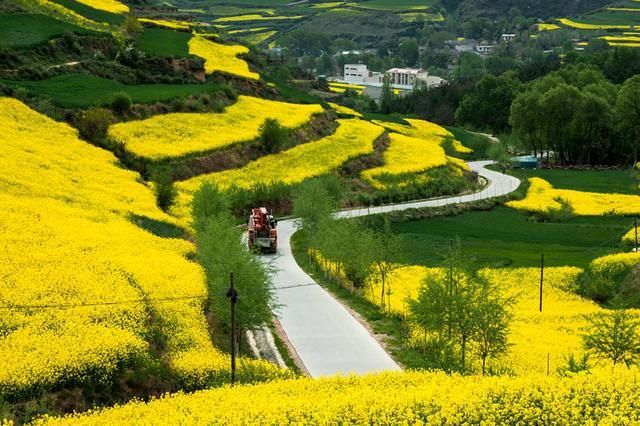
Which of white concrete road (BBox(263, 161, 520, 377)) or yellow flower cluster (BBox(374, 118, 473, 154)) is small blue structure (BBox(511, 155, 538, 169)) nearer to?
yellow flower cluster (BBox(374, 118, 473, 154))

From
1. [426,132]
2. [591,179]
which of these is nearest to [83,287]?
[591,179]

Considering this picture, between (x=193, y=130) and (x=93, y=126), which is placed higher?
(x=93, y=126)

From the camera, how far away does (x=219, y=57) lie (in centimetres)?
10788

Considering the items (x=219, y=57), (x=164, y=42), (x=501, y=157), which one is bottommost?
(x=501, y=157)

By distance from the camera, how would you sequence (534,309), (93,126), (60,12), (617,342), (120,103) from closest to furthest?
(617,342), (534,309), (93,126), (120,103), (60,12)

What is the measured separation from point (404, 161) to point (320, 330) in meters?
54.1

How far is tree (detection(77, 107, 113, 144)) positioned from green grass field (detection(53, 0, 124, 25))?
124 ft

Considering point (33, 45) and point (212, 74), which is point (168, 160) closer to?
point (33, 45)

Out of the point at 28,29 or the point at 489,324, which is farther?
the point at 28,29

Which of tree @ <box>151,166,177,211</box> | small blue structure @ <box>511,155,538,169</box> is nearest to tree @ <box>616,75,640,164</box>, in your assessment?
small blue structure @ <box>511,155,538,169</box>

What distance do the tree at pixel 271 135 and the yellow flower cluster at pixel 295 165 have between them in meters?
0.99

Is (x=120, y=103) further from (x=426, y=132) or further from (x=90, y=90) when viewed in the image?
(x=426, y=132)

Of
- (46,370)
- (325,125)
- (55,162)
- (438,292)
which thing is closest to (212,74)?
(325,125)

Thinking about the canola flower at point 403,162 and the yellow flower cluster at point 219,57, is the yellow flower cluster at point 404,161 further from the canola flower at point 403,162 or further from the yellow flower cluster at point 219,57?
the yellow flower cluster at point 219,57
